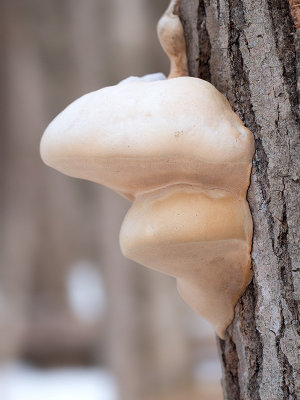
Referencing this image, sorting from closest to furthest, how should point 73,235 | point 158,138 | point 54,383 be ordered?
point 158,138
point 54,383
point 73,235

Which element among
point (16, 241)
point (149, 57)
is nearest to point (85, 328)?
point (16, 241)

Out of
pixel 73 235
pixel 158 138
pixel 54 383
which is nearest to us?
Answer: pixel 158 138

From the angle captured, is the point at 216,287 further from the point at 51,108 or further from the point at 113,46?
the point at 51,108

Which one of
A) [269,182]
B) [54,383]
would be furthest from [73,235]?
[269,182]

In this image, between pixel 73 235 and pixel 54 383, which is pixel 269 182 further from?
pixel 73 235

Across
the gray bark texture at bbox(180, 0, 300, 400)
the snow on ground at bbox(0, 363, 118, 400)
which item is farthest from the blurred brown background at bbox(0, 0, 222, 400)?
the gray bark texture at bbox(180, 0, 300, 400)
